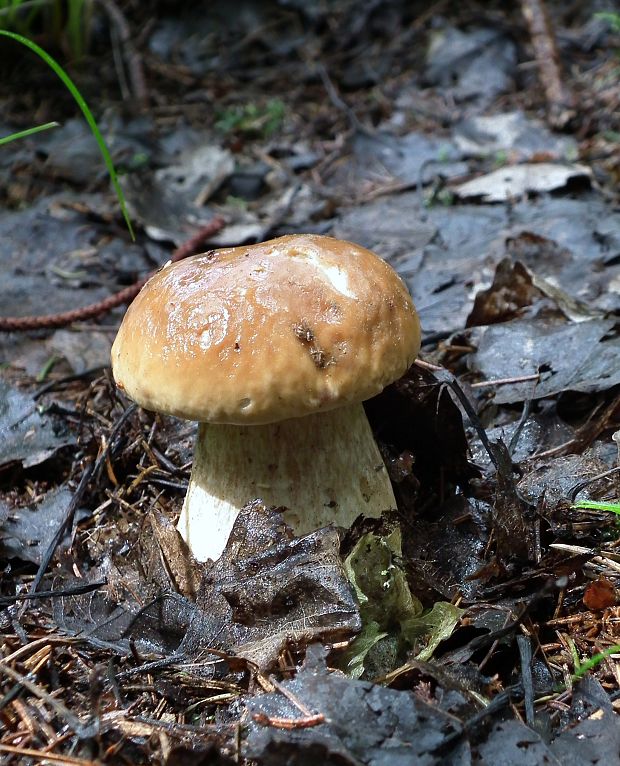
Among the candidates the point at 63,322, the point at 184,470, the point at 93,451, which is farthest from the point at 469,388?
the point at 63,322

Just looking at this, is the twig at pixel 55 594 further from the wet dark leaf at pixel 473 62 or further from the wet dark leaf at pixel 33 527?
the wet dark leaf at pixel 473 62

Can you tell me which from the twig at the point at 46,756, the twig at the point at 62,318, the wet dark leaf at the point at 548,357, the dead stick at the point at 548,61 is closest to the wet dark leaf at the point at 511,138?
the dead stick at the point at 548,61

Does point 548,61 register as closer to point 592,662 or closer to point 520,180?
point 520,180

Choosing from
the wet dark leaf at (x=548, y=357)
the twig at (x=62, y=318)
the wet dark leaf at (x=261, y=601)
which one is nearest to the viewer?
the wet dark leaf at (x=261, y=601)

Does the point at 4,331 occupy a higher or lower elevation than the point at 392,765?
lower

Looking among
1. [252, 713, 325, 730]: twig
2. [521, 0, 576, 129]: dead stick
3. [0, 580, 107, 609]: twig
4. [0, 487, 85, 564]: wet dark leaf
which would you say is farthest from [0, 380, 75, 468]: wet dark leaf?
[521, 0, 576, 129]: dead stick

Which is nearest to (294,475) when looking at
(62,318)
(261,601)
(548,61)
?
(261,601)

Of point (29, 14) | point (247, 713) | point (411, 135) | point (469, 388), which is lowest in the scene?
point (411, 135)

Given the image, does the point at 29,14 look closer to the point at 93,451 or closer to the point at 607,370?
the point at 93,451
